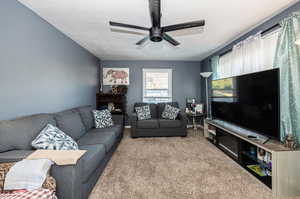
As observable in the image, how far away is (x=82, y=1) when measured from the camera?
5.80 feet

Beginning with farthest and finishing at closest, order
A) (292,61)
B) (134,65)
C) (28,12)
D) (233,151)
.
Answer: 1. (134,65)
2. (233,151)
3. (28,12)
4. (292,61)

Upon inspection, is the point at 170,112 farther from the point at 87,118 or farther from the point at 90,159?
the point at 90,159

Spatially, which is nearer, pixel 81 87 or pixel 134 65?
pixel 81 87

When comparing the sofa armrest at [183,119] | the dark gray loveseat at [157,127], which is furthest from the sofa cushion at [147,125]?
the sofa armrest at [183,119]

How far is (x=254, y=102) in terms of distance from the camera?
2131 mm

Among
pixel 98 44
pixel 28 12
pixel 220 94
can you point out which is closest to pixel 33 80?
pixel 28 12

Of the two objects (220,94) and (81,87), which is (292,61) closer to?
(220,94)

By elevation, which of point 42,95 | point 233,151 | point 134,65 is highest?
point 134,65

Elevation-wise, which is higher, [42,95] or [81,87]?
[81,87]

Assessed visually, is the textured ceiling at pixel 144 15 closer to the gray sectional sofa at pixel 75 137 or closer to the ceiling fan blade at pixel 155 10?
the ceiling fan blade at pixel 155 10

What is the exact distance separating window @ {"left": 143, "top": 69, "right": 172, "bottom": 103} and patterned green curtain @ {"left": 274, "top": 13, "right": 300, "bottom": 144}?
3.25m

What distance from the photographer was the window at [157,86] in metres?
4.93

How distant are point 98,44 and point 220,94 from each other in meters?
3.13

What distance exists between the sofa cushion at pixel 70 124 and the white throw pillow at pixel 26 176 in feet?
3.65
